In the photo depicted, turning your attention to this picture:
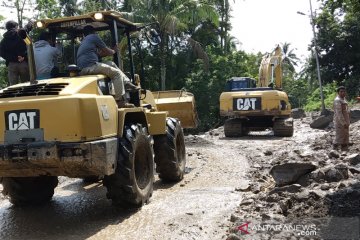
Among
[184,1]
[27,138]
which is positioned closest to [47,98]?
[27,138]

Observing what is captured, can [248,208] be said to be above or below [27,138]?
below

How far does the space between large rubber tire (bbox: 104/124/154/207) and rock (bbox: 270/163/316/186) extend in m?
1.82

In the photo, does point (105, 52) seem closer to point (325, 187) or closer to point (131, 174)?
point (131, 174)

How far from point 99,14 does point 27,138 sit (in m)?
2.26

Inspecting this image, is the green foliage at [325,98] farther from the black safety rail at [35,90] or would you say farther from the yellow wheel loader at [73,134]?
the black safety rail at [35,90]

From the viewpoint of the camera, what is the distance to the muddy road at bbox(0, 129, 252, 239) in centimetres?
500

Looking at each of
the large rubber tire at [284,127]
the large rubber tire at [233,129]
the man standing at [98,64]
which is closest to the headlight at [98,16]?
the man standing at [98,64]

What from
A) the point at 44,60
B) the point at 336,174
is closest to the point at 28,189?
the point at 44,60

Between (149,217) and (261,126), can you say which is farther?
(261,126)

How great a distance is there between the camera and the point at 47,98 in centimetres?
509

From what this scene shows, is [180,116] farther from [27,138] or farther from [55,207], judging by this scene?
[27,138]

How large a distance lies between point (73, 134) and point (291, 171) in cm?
320

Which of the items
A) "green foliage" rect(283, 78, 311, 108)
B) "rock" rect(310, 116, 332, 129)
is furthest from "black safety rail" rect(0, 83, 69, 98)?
"green foliage" rect(283, 78, 311, 108)

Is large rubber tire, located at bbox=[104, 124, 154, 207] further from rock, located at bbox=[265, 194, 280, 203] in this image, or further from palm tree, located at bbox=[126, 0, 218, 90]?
palm tree, located at bbox=[126, 0, 218, 90]
